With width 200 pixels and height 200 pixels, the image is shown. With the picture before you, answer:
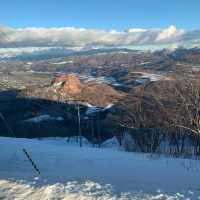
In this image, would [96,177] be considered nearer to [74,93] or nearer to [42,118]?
[42,118]

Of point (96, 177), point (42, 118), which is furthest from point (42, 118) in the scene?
point (96, 177)

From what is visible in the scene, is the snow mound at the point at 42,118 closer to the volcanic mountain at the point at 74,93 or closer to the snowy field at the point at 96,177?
the volcanic mountain at the point at 74,93

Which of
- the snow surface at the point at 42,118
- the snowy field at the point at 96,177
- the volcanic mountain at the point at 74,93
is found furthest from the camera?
the volcanic mountain at the point at 74,93

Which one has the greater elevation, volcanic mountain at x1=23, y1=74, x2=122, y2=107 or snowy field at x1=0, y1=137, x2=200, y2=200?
snowy field at x1=0, y1=137, x2=200, y2=200

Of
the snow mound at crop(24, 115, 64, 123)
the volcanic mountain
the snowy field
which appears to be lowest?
the snow mound at crop(24, 115, 64, 123)

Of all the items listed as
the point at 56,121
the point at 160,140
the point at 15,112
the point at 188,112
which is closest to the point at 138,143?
the point at 160,140

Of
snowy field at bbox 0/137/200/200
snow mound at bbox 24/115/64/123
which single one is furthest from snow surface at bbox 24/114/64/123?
→ snowy field at bbox 0/137/200/200

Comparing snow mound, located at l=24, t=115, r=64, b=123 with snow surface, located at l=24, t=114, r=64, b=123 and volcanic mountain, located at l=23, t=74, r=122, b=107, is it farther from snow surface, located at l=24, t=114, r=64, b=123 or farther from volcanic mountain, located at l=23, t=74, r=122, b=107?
volcanic mountain, located at l=23, t=74, r=122, b=107

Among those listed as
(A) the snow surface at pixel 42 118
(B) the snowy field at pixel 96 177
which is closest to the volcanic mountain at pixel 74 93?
(A) the snow surface at pixel 42 118
